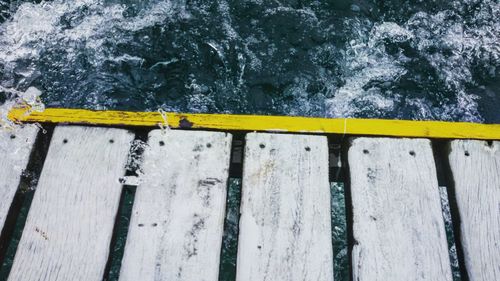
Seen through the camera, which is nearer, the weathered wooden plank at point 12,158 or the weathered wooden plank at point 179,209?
the weathered wooden plank at point 179,209

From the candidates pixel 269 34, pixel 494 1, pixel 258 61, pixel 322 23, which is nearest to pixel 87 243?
pixel 258 61

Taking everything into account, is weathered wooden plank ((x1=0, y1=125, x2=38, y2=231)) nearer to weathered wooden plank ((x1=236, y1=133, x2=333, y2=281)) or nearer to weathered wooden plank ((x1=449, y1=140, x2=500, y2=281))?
weathered wooden plank ((x1=236, y1=133, x2=333, y2=281))

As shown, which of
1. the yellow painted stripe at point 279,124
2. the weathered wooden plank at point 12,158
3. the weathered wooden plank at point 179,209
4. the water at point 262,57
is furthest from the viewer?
the water at point 262,57

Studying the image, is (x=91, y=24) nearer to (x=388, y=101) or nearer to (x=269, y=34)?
(x=269, y=34)

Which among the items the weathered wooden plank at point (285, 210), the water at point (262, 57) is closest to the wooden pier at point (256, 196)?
the weathered wooden plank at point (285, 210)

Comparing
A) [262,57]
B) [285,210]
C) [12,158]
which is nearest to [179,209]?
[285,210]

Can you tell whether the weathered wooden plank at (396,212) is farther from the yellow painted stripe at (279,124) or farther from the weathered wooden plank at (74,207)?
the weathered wooden plank at (74,207)
